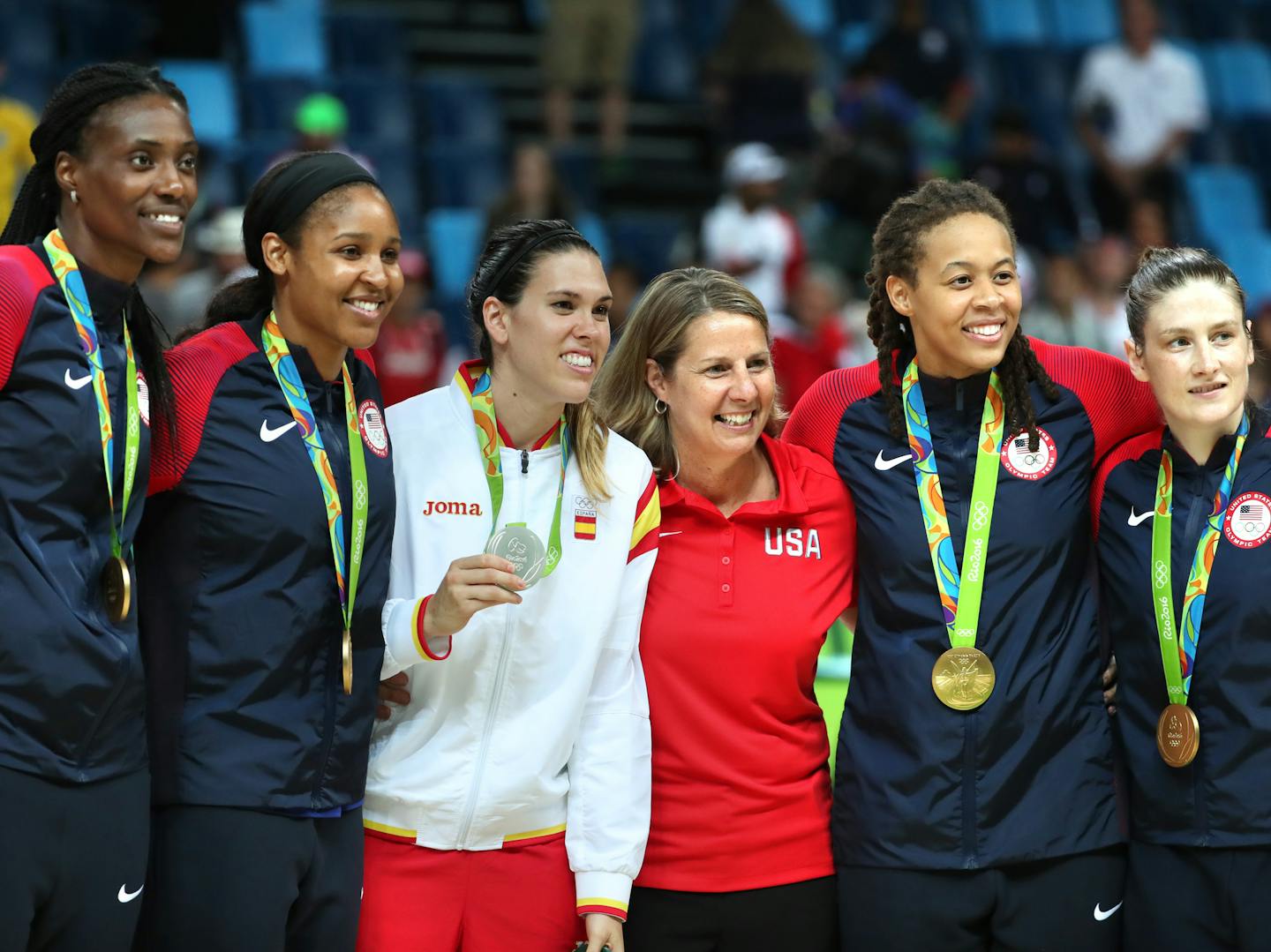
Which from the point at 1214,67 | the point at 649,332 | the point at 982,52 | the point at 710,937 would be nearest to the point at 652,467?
the point at 649,332

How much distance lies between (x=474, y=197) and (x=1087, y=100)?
4.81m

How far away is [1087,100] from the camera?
12688mm

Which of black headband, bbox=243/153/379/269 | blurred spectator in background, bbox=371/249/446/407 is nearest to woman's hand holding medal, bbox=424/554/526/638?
black headband, bbox=243/153/379/269

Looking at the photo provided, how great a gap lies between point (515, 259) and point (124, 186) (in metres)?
0.90

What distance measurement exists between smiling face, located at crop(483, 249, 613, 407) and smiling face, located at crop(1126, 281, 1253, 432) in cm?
125

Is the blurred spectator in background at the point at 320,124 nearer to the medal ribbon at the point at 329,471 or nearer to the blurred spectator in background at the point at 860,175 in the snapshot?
the blurred spectator in background at the point at 860,175

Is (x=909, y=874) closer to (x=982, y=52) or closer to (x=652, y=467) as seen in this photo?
(x=652, y=467)

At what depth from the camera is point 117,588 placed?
10.2 feet

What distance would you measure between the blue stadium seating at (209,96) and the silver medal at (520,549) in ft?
24.5

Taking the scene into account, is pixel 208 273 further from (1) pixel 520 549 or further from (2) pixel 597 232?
(1) pixel 520 549

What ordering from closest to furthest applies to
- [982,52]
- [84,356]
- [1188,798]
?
[84,356] < [1188,798] < [982,52]

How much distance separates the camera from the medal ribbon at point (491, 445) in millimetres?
3648

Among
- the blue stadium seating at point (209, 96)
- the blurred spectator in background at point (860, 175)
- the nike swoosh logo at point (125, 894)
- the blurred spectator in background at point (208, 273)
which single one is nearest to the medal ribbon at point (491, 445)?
the nike swoosh logo at point (125, 894)

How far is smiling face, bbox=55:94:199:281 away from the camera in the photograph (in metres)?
3.21
